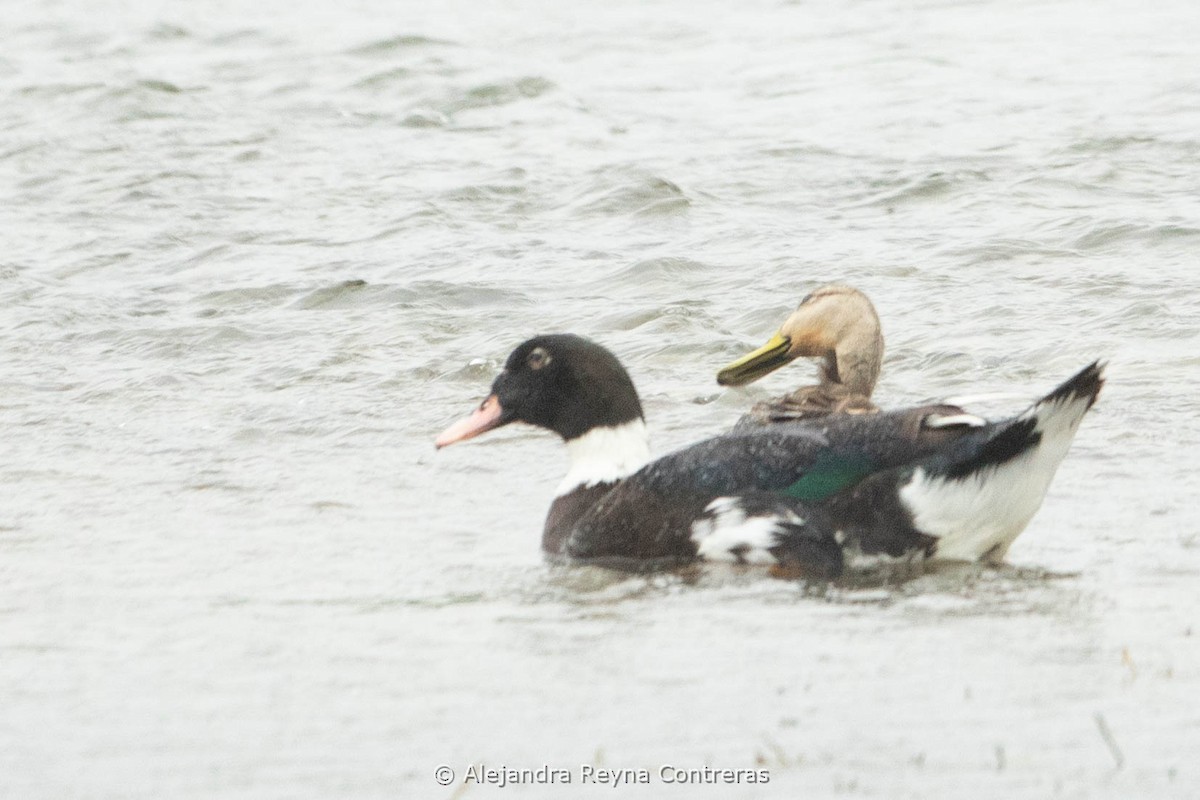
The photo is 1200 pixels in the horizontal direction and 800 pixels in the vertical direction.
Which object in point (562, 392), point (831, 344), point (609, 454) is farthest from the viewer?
point (831, 344)

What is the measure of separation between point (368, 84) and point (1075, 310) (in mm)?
8681

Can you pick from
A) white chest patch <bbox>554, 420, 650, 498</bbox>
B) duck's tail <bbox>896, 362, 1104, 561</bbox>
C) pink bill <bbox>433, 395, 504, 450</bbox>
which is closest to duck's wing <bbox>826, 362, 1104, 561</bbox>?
duck's tail <bbox>896, 362, 1104, 561</bbox>

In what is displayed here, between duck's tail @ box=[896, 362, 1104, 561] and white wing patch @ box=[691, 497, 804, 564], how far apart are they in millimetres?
422

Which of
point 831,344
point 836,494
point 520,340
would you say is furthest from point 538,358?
point 520,340

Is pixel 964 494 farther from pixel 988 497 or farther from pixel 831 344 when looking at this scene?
pixel 831 344

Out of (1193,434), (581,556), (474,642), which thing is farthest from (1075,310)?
(474,642)

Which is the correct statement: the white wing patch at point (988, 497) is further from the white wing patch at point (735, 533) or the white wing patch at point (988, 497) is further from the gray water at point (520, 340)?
the white wing patch at point (735, 533)

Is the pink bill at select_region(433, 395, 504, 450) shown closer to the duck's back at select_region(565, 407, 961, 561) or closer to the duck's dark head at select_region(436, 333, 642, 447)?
the duck's dark head at select_region(436, 333, 642, 447)

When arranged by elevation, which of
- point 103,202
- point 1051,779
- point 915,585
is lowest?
point 103,202

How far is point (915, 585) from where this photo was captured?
6.34 meters

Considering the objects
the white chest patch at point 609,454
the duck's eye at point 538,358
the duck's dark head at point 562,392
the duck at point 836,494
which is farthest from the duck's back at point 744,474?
the duck's eye at point 538,358

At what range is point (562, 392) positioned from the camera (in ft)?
24.7

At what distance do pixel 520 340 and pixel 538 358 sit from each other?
3.31 metres

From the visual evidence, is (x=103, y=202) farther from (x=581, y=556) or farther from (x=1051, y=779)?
(x=1051, y=779)
